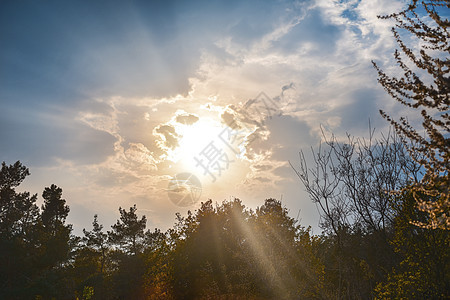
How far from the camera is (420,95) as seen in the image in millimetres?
3590

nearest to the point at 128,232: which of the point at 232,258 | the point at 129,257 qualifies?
the point at 129,257

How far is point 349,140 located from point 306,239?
10332 mm

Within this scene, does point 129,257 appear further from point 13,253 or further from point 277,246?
point 277,246

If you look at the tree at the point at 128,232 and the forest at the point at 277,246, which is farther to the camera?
the tree at the point at 128,232

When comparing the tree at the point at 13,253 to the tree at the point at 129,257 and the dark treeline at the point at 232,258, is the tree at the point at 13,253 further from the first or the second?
the tree at the point at 129,257

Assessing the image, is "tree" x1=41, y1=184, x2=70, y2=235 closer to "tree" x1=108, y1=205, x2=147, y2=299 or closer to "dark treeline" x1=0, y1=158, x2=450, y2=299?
"dark treeline" x1=0, y1=158, x2=450, y2=299

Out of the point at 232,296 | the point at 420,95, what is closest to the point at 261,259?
the point at 232,296

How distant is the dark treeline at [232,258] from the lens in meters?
11.8

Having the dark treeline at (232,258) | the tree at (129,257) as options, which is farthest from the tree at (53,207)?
the tree at (129,257)

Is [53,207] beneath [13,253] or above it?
above

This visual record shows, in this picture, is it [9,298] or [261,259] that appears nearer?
[261,259]

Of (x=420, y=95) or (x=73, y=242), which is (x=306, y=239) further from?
(x=73, y=242)

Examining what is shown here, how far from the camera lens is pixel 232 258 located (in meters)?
22.3

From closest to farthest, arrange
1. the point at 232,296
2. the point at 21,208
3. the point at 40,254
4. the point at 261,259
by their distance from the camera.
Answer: the point at 261,259, the point at 232,296, the point at 40,254, the point at 21,208
